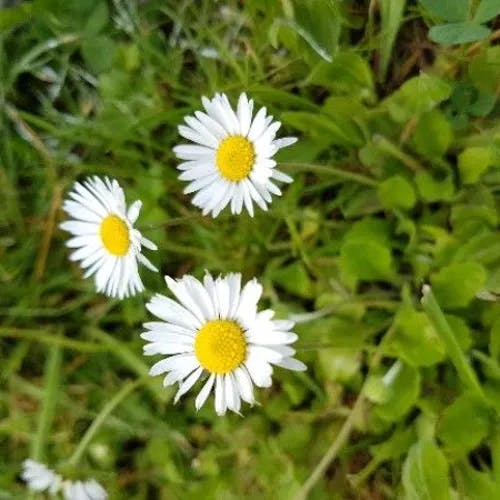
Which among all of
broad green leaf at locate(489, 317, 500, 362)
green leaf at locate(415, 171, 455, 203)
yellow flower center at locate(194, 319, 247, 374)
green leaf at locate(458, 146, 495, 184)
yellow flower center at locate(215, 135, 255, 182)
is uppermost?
green leaf at locate(458, 146, 495, 184)

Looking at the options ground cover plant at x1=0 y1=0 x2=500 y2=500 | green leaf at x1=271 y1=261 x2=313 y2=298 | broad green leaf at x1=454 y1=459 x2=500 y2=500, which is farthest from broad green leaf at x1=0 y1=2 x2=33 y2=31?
broad green leaf at x1=454 y1=459 x2=500 y2=500

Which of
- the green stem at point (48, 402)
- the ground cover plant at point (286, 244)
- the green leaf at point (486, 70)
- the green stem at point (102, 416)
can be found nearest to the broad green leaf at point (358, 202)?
the ground cover plant at point (286, 244)

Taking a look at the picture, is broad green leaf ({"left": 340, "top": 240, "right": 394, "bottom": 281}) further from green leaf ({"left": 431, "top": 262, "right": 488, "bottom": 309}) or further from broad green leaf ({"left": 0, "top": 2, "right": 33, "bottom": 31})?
broad green leaf ({"left": 0, "top": 2, "right": 33, "bottom": 31})

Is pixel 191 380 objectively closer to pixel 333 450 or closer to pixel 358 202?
pixel 333 450

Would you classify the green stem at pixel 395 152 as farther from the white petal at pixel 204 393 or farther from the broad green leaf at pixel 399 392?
the white petal at pixel 204 393

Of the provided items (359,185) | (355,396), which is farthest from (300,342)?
(359,185)

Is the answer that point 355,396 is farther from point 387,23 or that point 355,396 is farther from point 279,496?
point 387,23
